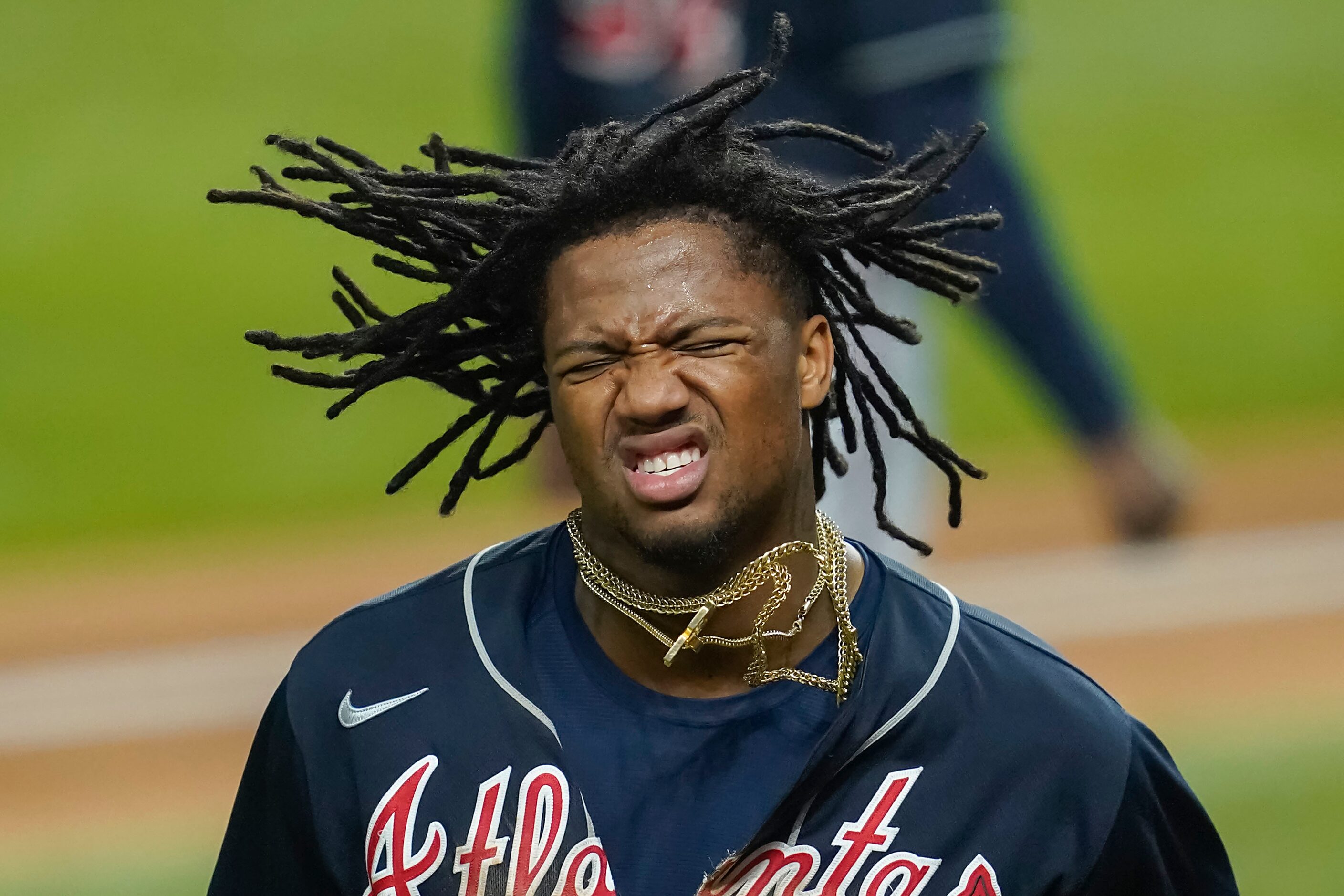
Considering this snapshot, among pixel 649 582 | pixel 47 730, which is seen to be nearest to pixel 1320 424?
pixel 47 730

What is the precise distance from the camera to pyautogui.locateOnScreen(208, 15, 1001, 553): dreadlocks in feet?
6.76

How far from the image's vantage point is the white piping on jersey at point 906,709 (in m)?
1.96

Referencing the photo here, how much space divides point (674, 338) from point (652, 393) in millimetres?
77

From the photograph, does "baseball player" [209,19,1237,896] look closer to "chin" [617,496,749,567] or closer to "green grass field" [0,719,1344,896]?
"chin" [617,496,749,567]

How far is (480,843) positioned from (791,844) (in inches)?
14.5

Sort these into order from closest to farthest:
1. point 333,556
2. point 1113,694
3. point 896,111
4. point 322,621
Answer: point 896,111
point 1113,694
point 322,621
point 333,556

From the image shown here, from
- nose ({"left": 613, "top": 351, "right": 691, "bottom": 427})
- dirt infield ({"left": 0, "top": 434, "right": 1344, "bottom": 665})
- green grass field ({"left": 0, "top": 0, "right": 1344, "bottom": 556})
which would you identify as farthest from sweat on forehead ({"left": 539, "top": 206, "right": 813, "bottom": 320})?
green grass field ({"left": 0, "top": 0, "right": 1344, "bottom": 556})

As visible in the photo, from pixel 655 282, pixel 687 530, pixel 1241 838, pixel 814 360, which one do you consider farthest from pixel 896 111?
pixel 687 530

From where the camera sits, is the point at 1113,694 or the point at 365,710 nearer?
the point at 365,710

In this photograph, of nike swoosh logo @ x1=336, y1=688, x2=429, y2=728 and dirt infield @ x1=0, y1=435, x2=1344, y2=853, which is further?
dirt infield @ x1=0, y1=435, x2=1344, y2=853

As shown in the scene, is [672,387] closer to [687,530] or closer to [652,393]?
[652,393]

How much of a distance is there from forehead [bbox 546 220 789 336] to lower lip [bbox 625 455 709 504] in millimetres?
171

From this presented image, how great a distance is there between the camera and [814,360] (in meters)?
2.11

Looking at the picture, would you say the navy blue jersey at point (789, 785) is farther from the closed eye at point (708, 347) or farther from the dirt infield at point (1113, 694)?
the dirt infield at point (1113, 694)
